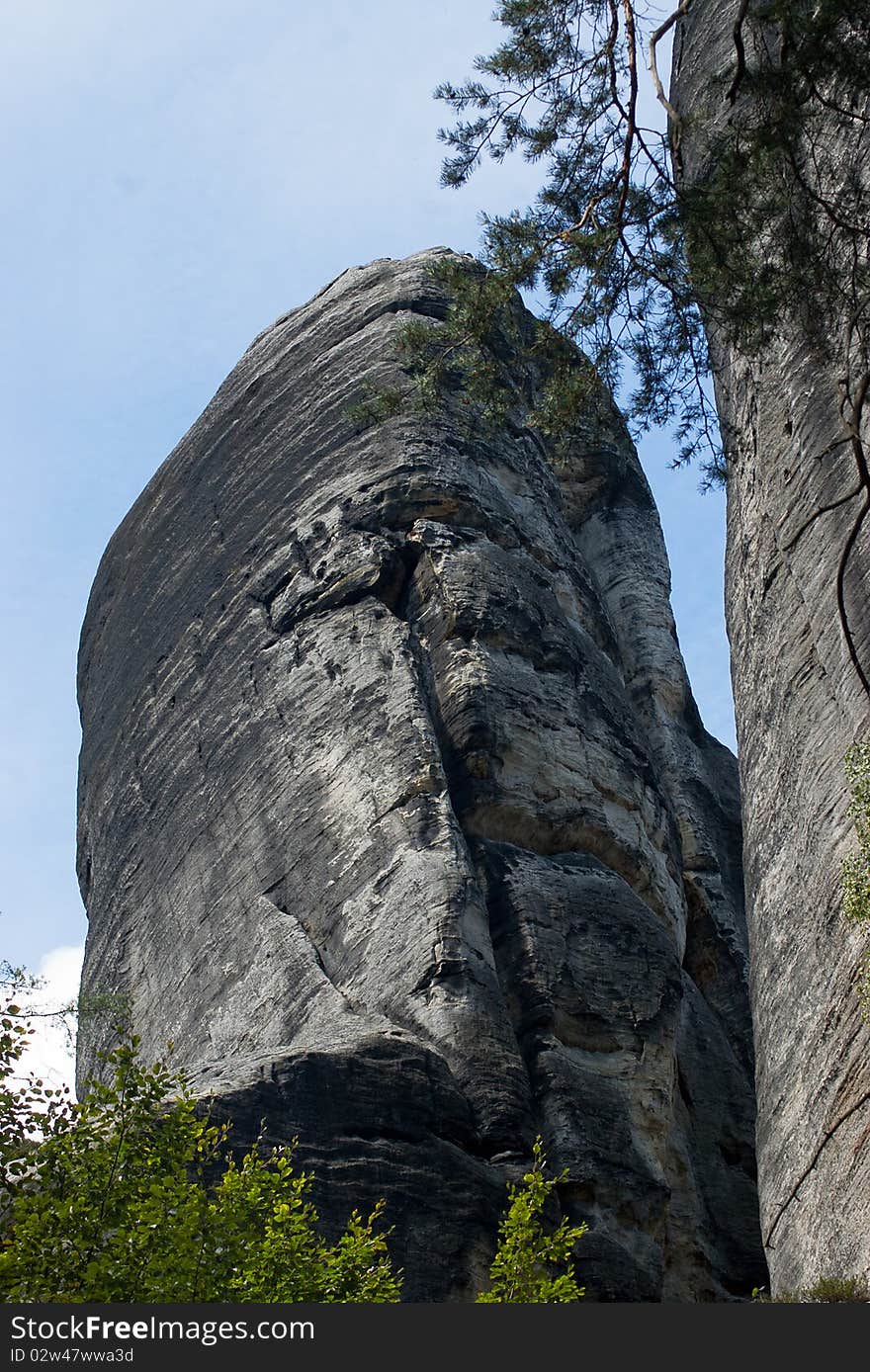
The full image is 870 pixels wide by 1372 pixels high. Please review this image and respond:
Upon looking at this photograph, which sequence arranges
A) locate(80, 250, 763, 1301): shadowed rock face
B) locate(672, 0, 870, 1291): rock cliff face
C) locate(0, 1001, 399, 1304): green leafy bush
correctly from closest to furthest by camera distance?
locate(0, 1001, 399, 1304): green leafy bush → locate(672, 0, 870, 1291): rock cliff face → locate(80, 250, 763, 1301): shadowed rock face

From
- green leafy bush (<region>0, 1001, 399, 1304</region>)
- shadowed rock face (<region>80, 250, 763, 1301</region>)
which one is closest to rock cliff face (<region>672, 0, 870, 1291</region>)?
shadowed rock face (<region>80, 250, 763, 1301</region>)

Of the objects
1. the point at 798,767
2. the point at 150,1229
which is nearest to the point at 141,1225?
the point at 150,1229

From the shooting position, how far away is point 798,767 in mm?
17656

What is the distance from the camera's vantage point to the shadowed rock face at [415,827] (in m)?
17.2

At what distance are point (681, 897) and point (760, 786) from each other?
223 inches

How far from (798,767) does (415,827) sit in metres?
4.88

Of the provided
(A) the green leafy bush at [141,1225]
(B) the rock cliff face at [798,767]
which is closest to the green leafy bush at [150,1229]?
(A) the green leafy bush at [141,1225]

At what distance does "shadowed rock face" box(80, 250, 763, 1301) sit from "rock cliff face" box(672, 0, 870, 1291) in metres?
2.31

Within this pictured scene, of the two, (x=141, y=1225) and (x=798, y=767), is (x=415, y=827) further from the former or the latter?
(x=141, y=1225)

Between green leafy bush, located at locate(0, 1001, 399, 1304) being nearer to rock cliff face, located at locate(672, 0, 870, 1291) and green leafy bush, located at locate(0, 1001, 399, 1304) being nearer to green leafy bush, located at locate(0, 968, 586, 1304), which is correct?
green leafy bush, located at locate(0, 968, 586, 1304)

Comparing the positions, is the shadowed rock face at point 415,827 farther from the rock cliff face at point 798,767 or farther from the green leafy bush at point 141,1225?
the green leafy bush at point 141,1225

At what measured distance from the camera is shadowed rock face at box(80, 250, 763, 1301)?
56.3 feet

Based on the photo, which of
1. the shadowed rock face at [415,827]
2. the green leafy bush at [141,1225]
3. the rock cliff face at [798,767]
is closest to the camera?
the green leafy bush at [141,1225]

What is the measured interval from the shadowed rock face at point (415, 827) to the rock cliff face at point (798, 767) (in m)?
2.31
